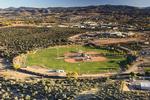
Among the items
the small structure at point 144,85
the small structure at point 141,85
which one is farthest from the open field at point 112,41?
the small structure at point 144,85

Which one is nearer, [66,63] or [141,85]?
[141,85]

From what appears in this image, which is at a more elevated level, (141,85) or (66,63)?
(141,85)

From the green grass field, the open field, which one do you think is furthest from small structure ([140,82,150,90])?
the open field

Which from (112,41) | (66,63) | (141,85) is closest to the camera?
(141,85)

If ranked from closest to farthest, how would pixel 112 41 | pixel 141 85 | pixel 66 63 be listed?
1. pixel 141 85
2. pixel 66 63
3. pixel 112 41

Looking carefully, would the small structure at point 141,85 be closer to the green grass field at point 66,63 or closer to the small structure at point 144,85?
the small structure at point 144,85

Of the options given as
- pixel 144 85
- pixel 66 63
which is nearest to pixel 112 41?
pixel 66 63

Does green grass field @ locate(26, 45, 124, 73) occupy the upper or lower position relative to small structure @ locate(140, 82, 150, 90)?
lower

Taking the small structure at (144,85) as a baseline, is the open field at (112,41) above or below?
below

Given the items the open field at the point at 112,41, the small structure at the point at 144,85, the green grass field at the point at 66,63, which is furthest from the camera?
the open field at the point at 112,41

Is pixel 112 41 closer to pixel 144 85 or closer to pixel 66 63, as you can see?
pixel 66 63

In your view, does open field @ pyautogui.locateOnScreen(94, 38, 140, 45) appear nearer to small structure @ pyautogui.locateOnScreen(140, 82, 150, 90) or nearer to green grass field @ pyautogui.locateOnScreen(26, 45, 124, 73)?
green grass field @ pyautogui.locateOnScreen(26, 45, 124, 73)

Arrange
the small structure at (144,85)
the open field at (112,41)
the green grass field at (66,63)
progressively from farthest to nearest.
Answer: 1. the open field at (112,41)
2. the green grass field at (66,63)
3. the small structure at (144,85)
